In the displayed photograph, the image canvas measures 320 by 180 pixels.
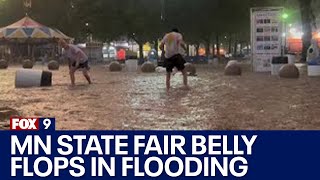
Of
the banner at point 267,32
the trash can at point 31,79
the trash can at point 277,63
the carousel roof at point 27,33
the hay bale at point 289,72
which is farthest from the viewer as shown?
the carousel roof at point 27,33

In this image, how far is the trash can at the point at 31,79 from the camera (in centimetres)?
2005

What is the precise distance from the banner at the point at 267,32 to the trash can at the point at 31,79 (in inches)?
502

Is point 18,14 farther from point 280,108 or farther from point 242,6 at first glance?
point 280,108

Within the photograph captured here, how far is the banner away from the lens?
29234 millimetres

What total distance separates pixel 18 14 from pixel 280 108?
209ft

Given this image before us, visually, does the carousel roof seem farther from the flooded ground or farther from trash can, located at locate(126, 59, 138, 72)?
the flooded ground

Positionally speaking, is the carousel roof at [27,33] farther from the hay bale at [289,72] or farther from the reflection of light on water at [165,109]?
the reflection of light on water at [165,109]

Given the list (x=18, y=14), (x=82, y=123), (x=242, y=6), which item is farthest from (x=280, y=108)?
(x=18, y=14)

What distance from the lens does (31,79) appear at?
2012 centimetres

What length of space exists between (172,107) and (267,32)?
17812mm

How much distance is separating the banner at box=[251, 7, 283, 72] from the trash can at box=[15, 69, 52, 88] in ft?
41.8

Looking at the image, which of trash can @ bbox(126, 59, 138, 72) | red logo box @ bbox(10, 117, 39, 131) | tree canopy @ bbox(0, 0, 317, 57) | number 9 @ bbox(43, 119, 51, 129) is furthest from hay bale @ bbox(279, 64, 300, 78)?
tree canopy @ bbox(0, 0, 317, 57)

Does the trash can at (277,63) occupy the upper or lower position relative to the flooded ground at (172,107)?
upper

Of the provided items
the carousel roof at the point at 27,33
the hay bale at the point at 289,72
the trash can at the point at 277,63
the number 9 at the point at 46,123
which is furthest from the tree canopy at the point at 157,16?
the number 9 at the point at 46,123
